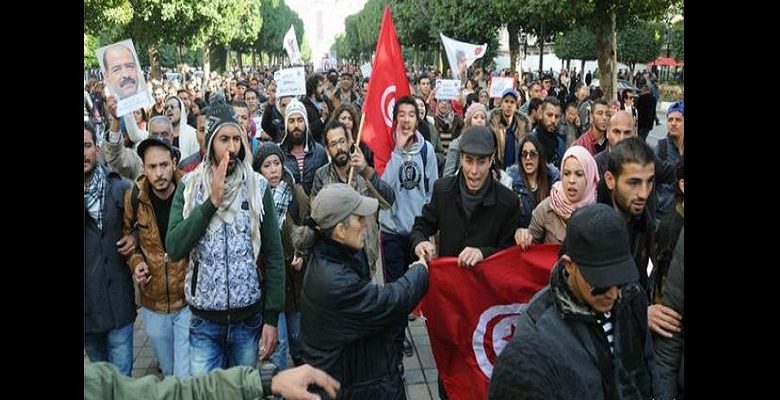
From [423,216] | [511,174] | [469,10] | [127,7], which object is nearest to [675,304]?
[423,216]

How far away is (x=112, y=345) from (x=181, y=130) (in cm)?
414

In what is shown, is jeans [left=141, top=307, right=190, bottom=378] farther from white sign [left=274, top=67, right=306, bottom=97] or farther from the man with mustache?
white sign [left=274, top=67, right=306, bottom=97]

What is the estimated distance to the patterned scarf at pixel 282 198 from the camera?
16.0 feet

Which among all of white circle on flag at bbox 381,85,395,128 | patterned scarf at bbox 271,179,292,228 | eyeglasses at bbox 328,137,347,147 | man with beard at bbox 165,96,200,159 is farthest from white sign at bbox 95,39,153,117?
white circle on flag at bbox 381,85,395,128

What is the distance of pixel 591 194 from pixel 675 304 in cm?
162

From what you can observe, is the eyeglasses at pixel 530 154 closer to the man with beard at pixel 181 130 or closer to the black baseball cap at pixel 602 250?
the black baseball cap at pixel 602 250

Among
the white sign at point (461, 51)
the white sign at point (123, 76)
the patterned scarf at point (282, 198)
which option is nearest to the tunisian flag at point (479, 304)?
the patterned scarf at point (282, 198)

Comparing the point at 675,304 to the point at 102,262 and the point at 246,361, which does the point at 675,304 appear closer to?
the point at 246,361

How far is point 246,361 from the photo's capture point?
13.4 ft

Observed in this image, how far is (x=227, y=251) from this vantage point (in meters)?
3.86

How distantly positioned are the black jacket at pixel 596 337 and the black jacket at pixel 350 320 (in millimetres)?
879

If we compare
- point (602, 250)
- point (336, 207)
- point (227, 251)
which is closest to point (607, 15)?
point (227, 251)

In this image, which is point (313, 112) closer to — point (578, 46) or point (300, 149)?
point (300, 149)

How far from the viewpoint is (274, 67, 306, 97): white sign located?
34.7 ft
